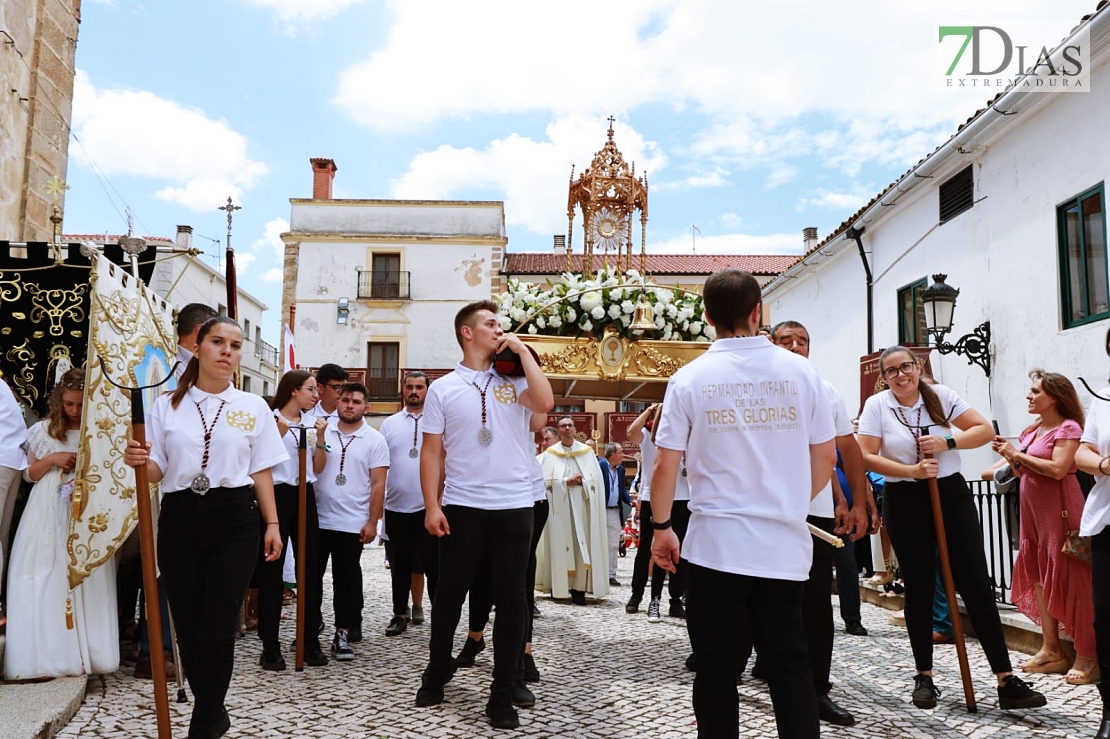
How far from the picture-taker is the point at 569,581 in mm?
9789

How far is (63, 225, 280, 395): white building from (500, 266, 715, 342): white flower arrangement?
25255 mm

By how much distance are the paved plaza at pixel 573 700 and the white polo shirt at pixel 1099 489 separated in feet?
3.26

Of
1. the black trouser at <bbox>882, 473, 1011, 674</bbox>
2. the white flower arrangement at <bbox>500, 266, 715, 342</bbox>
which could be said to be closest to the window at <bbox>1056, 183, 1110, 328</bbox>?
the white flower arrangement at <bbox>500, 266, 715, 342</bbox>

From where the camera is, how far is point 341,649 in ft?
19.9

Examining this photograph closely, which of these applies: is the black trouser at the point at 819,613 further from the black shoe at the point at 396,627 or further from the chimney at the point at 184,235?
the chimney at the point at 184,235

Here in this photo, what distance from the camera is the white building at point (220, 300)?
3250 centimetres

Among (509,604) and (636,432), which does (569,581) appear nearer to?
(636,432)

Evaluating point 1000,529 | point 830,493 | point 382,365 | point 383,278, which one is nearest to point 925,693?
point 830,493

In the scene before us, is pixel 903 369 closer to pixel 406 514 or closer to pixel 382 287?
pixel 406 514

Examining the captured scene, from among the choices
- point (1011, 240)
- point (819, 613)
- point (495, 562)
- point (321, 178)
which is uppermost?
point (321, 178)

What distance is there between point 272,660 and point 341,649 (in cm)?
49

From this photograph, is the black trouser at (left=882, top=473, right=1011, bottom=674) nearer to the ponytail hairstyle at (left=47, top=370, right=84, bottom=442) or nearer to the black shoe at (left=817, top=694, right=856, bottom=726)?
the black shoe at (left=817, top=694, right=856, bottom=726)

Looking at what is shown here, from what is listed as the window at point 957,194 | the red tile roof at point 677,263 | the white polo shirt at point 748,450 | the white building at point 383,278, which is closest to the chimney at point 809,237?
the red tile roof at point 677,263

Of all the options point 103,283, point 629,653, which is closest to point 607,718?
point 629,653
